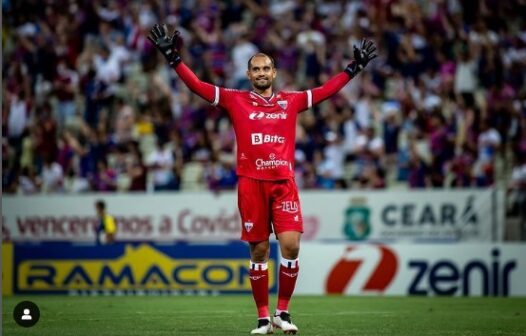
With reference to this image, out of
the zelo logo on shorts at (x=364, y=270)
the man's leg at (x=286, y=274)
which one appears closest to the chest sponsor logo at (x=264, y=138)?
the man's leg at (x=286, y=274)

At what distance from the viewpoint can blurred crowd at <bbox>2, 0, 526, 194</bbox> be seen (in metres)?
22.9

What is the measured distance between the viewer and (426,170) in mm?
22328

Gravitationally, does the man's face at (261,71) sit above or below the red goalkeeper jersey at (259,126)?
above

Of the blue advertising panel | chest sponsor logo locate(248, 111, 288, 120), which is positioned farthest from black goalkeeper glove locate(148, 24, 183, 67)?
the blue advertising panel

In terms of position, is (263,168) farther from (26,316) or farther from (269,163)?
(26,316)

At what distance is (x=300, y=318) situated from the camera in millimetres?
12523

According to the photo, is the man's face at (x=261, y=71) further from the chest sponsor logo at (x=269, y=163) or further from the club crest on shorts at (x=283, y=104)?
the chest sponsor logo at (x=269, y=163)

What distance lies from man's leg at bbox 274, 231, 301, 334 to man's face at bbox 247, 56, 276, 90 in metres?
1.39

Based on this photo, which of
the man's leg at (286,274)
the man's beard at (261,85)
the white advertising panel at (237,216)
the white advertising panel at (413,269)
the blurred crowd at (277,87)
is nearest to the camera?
the man's leg at (286,274)

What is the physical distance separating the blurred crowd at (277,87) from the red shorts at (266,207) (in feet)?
38.4

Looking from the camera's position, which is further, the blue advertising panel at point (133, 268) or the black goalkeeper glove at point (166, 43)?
the blue advertising panel at point (133, 268)

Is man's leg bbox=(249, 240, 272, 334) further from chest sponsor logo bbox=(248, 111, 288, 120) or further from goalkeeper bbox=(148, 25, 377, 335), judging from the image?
chest sponsor logo bbox=(248, 111, 288, 120)

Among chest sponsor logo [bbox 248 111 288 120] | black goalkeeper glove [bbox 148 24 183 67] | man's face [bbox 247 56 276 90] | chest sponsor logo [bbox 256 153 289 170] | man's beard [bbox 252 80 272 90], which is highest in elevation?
black goalkeeper glove [bbox 148 24 183 67]

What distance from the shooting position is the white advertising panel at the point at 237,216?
21688mm
